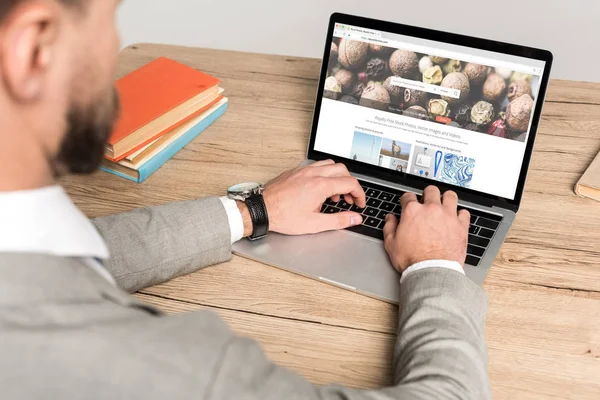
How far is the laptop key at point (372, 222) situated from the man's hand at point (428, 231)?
2 cm

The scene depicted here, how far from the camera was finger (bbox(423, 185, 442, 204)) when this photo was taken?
1.34 metres

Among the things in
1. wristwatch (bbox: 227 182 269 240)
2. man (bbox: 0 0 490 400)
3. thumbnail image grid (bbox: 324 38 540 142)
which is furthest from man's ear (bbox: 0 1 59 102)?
thumbnail image grid (bbox: 324 38 540 142)

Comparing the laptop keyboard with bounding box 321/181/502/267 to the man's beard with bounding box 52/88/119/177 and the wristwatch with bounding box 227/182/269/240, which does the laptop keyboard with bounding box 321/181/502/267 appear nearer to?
the wristwatch with bounding box 227/182/269/240

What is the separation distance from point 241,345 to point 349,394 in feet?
0.52

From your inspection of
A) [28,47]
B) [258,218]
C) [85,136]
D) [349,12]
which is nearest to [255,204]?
[258,218]

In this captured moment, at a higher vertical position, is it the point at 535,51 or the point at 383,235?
the point at 535,51

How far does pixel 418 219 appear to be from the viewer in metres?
1.29

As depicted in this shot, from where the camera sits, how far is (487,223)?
136 cm

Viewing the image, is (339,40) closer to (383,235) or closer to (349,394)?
(383,235)

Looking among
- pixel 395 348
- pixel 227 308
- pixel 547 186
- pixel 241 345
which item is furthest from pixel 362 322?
pixel 547 186

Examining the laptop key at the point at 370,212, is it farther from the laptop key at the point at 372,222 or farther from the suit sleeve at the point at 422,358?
the suit sleeve at the point at 422,358

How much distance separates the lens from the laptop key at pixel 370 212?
139 cm

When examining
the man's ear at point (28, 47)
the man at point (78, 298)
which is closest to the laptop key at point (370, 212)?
the man at point (78, 298)

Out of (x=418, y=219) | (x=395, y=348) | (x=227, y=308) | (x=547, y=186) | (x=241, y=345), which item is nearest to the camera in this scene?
A: (x=241, y=345)
